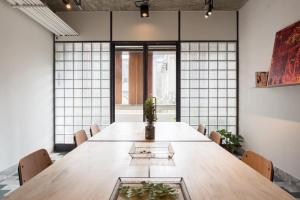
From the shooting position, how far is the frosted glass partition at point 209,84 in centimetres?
554

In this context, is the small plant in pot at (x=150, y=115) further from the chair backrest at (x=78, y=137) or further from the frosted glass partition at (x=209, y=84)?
the frosted glass partition at (x=209, y=84)

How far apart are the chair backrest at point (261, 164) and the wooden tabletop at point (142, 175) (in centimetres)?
11

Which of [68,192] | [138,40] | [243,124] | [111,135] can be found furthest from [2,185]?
[243,124]

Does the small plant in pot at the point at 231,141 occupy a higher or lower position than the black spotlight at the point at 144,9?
lower

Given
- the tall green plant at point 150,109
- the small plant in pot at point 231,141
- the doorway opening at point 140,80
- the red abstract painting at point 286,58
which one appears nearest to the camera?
the tall green plant at point 150,109

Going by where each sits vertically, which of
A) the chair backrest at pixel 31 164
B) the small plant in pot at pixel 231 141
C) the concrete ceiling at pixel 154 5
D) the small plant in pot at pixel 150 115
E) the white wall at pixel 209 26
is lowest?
the small plant in pot at pixel 231 141

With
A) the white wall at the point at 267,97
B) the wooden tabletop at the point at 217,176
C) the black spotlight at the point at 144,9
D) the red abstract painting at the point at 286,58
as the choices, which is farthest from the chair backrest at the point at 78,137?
the black spotlight at the point at 144,9

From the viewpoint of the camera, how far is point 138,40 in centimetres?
548

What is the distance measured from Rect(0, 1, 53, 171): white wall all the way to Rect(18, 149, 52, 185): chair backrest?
82.2 inches

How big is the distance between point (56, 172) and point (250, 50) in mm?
4260

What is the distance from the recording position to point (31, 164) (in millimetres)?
1685

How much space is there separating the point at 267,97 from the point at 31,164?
3.47 m

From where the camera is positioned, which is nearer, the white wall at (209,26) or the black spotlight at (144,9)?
the black spotlight at (144,9)

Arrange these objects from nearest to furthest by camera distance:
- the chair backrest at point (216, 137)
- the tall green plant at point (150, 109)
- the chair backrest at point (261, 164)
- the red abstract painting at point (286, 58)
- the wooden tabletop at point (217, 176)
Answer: the wooden tabletop at point (217, 176) < the chair backrest at point (261, 164) < the tall green plant at point (150, 109) < the chair backrest at point (216, 137) < the red abstract painting at point (286, 58)
